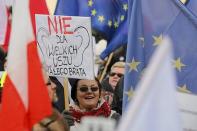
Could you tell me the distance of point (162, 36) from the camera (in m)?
4.11

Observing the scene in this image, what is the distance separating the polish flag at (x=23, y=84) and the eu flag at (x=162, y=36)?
905 mm

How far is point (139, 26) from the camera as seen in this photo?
4234mm

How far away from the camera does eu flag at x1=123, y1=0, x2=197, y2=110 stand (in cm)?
397

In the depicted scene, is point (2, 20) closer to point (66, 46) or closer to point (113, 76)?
point (66, 46)

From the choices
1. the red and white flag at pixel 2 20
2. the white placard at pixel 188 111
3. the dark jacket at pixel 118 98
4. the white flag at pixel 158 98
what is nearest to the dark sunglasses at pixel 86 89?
the dark jacket at pixel 118 98

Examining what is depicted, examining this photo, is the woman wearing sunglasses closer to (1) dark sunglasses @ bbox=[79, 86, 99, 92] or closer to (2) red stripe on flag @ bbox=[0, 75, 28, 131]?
(1) dark sunglasses @ bbox=[79, 86, 99, 92]

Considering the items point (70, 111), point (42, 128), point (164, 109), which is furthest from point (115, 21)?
point (164, 109)

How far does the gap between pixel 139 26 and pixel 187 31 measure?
1.15 ft

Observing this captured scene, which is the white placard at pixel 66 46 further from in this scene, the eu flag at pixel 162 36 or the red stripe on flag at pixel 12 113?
the red stripe on flag at pixel 12 113

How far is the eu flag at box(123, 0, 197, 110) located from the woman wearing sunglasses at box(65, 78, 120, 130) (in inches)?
18.1

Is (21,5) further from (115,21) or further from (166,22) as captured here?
(115,21)

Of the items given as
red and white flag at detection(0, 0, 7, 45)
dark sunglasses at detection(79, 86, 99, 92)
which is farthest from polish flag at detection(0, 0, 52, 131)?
red and white flag at detection(0, 0, 7, 45)

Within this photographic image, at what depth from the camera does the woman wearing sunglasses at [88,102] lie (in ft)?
14.9

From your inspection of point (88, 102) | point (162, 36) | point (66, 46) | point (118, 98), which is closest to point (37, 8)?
point (66, 46)
